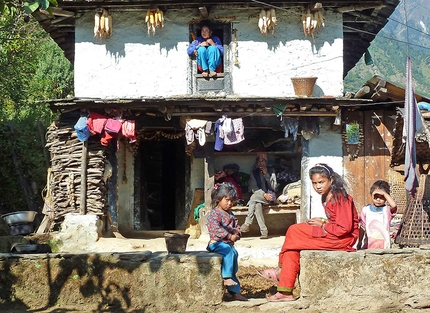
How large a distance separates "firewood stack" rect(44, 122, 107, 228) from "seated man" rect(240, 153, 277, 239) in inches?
115

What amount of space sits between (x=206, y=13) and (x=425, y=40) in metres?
148

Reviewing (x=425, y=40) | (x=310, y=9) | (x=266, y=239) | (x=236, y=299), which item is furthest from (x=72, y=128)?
(x=425, y=40)

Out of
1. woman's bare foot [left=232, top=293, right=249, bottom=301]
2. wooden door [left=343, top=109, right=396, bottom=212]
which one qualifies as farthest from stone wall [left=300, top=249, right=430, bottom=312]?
wooden door [left=343, top=109, right=396, bottom=212]

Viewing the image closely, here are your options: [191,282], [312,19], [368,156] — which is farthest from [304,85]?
[191,282]

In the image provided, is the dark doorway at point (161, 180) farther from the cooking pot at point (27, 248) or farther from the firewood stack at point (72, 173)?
the cooking pot at point (27, 248)

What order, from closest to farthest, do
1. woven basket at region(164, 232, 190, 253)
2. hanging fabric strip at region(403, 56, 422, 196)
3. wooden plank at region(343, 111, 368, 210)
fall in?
1. woven basket at region(164, 232, 190, 253)
2. hanging fabric strip at region(403, 56, 422, 196)
3. wooden plank at region(343, 111, 368, 210)

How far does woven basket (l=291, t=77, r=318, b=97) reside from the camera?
41.5 ft

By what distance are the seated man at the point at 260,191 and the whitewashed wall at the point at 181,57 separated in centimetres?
154

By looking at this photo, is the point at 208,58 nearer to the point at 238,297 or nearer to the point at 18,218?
the point at 18,218

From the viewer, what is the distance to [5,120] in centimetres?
1997

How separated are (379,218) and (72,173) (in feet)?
22.1

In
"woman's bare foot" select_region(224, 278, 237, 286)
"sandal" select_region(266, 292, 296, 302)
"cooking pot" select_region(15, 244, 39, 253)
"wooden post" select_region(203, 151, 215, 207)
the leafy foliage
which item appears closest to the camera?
"sandal" select_region(266, 292, 296, 302)

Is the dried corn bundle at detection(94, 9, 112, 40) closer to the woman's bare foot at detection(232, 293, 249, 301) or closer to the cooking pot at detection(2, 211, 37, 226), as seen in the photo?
the cooking pot at detection(2, 211, 37, 226)

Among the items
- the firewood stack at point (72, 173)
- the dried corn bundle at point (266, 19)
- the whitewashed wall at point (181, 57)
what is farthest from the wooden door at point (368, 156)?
the firewood stack at point (72, 173)
